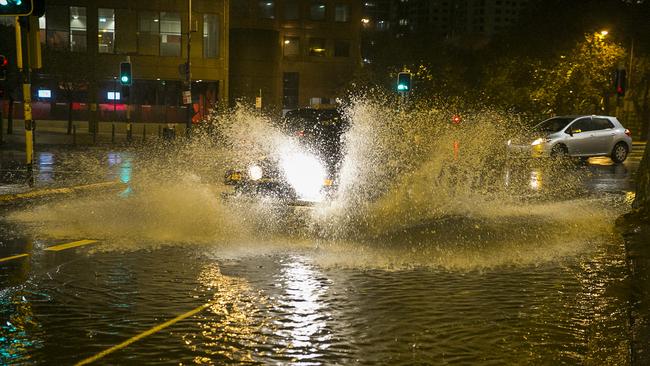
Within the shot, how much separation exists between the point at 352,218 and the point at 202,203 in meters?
3.01

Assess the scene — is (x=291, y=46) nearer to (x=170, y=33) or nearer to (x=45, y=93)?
(x=170, y=33)

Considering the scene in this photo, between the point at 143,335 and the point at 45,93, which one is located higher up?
the point at 45,93

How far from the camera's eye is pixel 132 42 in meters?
58.4

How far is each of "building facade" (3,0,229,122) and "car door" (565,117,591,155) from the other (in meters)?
34.6

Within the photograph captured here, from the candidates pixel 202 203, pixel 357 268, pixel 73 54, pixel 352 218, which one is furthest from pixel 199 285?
pixel 73 54

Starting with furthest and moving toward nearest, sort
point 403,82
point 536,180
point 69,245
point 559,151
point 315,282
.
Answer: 1. point 559,151
2. point 403,82
3. point 536,180
4. point 69,245
5. point 315,282

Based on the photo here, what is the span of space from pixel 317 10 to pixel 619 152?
59433mm

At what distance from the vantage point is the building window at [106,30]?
5806 centimetres

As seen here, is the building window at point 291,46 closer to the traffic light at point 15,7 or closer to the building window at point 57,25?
the building window at point 57,25

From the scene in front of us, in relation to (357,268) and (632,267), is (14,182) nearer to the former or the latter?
(357,268)

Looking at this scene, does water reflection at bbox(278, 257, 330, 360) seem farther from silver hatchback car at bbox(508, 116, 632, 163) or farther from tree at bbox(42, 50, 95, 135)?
tree at bbox(42, 50, 95, 135)

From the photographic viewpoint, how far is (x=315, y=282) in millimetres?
8648

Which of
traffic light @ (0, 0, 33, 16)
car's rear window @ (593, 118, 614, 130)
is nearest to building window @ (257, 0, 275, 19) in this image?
car's rear window @ (593, 118, 614, 130)

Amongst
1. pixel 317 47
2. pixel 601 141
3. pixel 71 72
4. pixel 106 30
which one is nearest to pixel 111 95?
pixel 106 30
